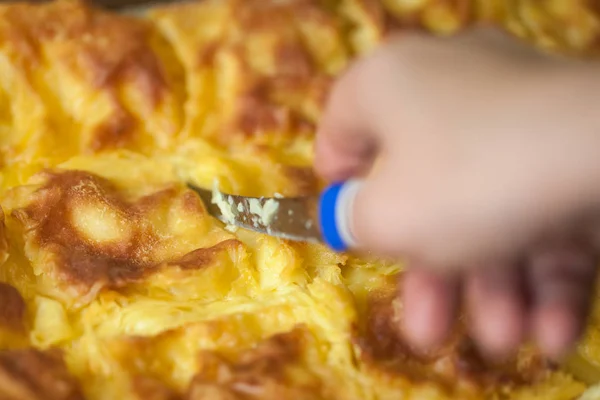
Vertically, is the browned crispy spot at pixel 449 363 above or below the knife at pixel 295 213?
below

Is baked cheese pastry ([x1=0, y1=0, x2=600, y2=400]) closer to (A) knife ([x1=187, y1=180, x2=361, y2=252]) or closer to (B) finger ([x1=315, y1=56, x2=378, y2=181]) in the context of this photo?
(A) knife ([x1=187, y1=180, x2=361, y2=252])

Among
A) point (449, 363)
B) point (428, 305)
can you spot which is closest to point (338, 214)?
point (428, 305)

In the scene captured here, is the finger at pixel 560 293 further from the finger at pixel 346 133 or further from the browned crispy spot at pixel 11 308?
the browned crispy spot at pixel 11 308

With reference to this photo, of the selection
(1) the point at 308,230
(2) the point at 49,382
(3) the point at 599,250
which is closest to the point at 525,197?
(3) the point at 599,250

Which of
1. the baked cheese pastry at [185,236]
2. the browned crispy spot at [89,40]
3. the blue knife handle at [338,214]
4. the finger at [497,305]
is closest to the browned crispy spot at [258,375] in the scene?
the baked cheese pastry at [185,236]

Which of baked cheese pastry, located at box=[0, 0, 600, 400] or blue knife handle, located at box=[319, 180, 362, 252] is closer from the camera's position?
blue knife handle, located at box=[319, 180, 362, 252]

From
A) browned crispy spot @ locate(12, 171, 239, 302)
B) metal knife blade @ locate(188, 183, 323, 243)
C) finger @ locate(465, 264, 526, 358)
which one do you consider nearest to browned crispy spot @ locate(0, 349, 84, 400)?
browned crispy spot @ locate(12, 171, 239, 302)

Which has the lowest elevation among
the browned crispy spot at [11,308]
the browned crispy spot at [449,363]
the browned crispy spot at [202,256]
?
the browned crispy spot at [449,363]
